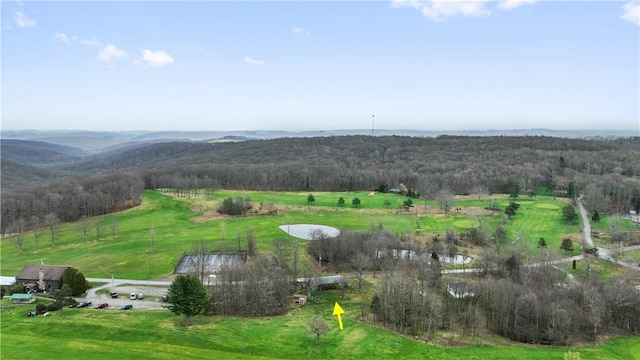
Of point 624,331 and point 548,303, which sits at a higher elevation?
point 548,303

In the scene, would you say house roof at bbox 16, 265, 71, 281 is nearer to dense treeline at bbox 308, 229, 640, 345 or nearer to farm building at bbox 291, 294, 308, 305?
farm building at bbox 291, 294, 308, 305

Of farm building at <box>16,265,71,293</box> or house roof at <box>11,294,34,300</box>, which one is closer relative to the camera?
house roof at <box>11,294,34,300</box>

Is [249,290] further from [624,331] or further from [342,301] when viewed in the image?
[624,331]

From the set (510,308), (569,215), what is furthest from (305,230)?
(569,215)

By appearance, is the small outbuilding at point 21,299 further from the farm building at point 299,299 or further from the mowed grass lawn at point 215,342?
the farm building at point 299,299

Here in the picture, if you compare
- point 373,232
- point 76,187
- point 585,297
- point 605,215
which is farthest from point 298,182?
point 585,297

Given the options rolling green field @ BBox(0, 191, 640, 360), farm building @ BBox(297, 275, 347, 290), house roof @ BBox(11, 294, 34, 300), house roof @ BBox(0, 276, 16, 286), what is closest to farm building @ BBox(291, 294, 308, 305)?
rolling green field @ BBox(0, 191, 640, 360)

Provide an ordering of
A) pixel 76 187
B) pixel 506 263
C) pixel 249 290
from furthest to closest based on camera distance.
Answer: pixel 76 187
pixel 506 263
pixel 249 290
